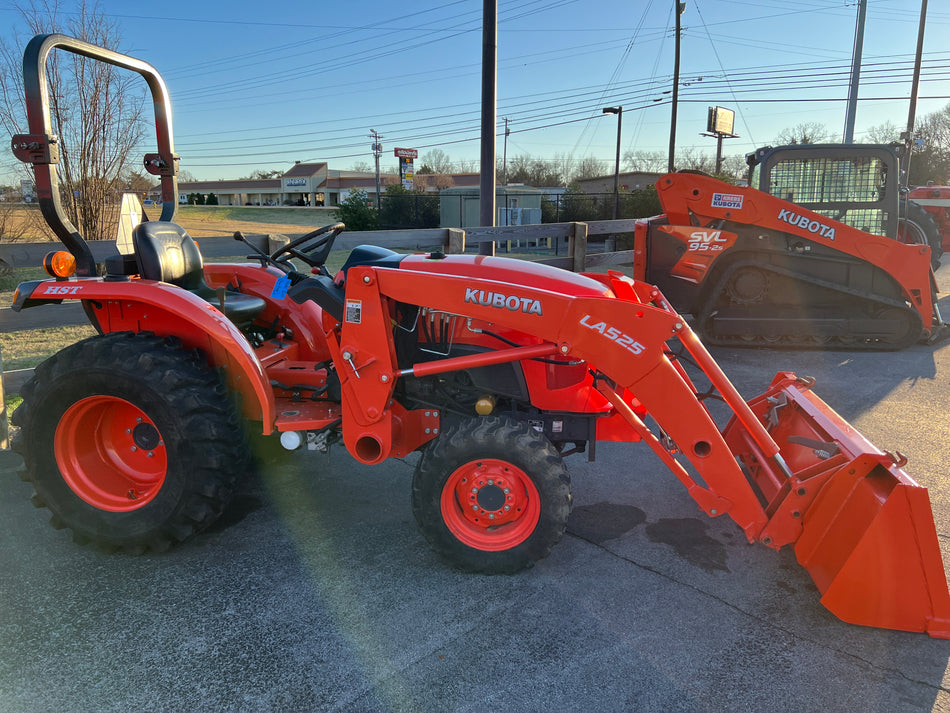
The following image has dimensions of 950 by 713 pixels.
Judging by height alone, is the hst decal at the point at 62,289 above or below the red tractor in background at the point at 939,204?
below

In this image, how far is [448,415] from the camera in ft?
10.4

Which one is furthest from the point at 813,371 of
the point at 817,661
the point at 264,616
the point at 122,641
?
the point at 122,641

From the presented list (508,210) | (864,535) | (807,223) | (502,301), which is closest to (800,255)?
(807,223)

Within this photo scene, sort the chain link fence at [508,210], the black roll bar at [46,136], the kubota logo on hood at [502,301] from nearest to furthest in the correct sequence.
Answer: the kubota logo on hood at [502,301] < the black roll bar at [46,136] < the chain link fence at [508,210]

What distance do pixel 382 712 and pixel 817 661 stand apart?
1546 millimetres

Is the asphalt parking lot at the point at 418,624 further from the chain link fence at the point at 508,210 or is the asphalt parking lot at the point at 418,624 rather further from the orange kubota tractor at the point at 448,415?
the chain link fence at the point at 508,210

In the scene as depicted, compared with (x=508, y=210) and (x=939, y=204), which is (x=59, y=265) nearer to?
(x=939, y=204)

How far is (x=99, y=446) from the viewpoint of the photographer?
10.8 feet

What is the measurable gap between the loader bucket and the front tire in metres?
0.89

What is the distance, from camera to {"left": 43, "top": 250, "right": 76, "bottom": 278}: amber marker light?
306cm

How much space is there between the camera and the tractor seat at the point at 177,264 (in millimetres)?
3377

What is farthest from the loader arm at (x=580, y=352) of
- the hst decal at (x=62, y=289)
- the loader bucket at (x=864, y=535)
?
the hst decal at (x=62, y=289)

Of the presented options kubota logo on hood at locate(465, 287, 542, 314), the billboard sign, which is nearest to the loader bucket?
kubota logo on hood at locate(465, 287, 542, 314)

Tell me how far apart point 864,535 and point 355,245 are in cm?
605
